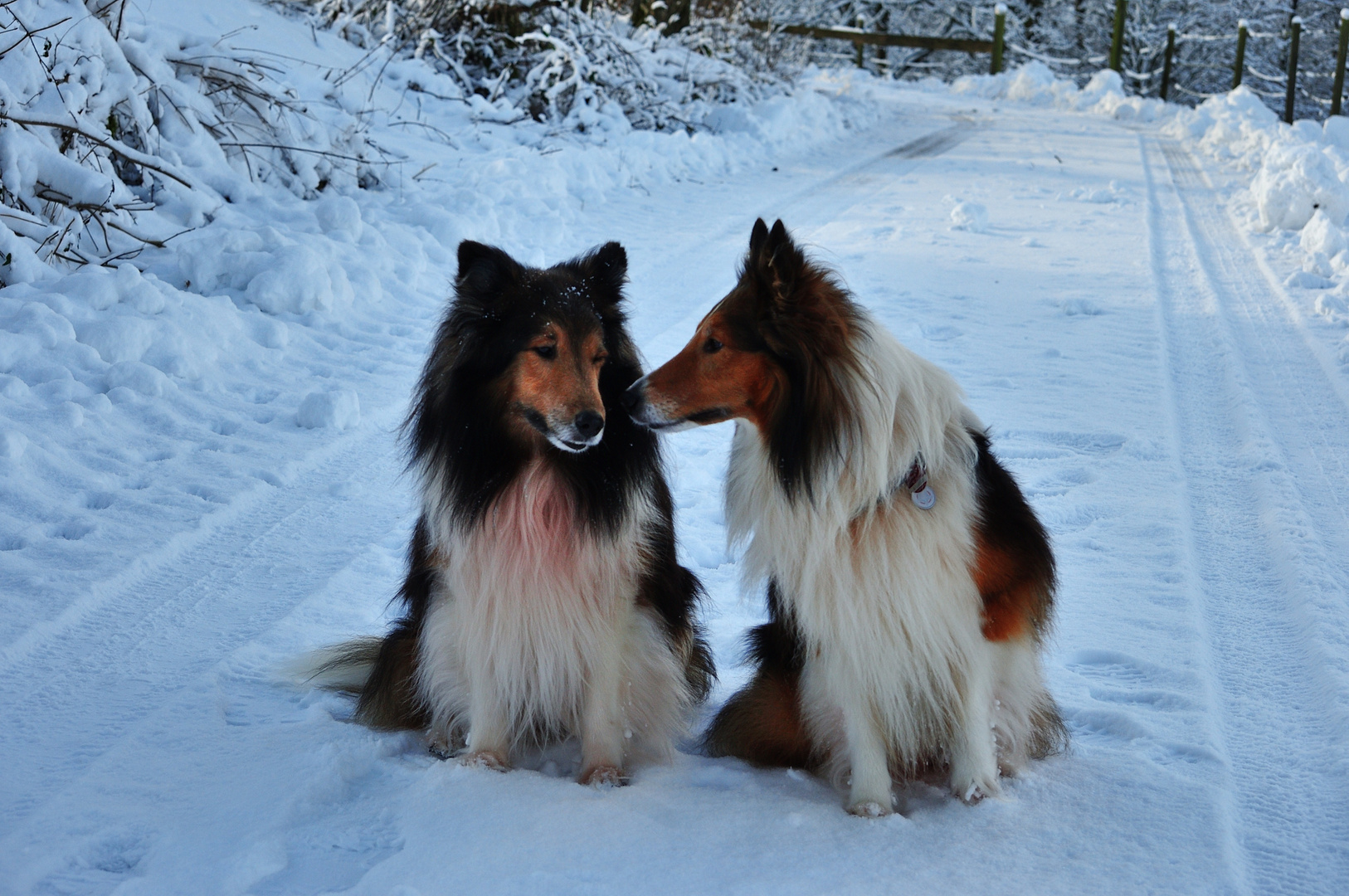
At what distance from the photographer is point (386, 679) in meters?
3.13

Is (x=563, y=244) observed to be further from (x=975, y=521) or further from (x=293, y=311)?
(x=975, y=521)

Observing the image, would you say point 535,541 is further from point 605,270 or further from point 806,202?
point 806,202

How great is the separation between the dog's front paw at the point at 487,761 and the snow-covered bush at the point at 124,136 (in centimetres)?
455

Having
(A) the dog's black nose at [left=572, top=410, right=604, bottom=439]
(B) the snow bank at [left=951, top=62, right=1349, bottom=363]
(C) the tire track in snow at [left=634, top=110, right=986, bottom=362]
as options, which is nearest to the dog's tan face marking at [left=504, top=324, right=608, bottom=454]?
(A) the dog's black nose at [left=572, top=410, right=604, bottom=439]

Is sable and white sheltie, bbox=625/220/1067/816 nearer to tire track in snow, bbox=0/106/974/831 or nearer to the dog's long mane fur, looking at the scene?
the dog's long mane fur

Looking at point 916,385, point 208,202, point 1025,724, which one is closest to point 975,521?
point 916,385

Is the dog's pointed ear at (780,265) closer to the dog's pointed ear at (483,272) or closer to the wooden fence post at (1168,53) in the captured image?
the dog's pointed ear at (483,272)

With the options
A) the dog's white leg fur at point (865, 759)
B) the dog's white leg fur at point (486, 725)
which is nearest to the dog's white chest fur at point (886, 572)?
the dog's white leg fur at point (865, 759)

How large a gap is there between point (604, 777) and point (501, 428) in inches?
42.8

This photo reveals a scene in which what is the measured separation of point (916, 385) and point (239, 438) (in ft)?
11.7

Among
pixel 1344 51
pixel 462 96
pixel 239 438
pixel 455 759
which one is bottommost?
pixel 455 759

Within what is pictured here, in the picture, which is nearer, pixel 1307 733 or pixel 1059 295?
pixel 1307 733

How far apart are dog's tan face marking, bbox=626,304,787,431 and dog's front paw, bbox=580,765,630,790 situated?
1.06 m

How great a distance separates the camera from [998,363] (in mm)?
6426
